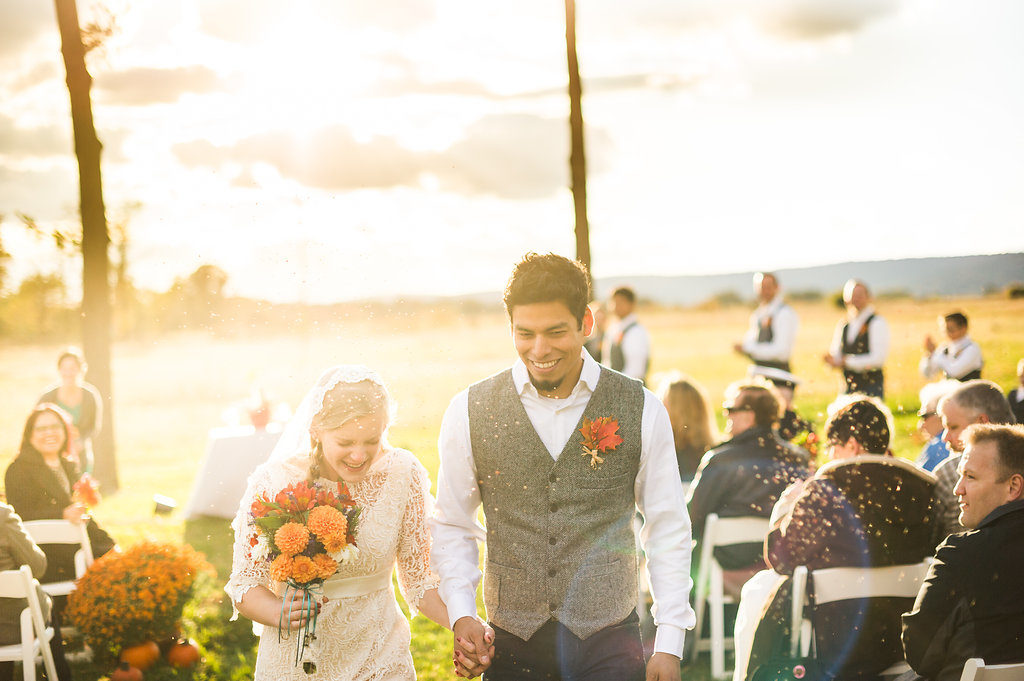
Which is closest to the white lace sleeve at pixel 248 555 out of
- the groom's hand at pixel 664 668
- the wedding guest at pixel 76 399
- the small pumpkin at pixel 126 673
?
the groom's hand at pixel 664 668

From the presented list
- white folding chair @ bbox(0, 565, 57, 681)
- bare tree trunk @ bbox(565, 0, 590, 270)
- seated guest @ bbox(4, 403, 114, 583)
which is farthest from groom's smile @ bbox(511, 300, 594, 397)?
bare tree trunk @ bbox(565, 0, 590, 270)

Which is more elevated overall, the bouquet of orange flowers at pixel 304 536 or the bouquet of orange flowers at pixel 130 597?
the bouquet of orange flowers at pixel 304 536

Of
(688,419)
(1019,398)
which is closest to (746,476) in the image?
(688,419)

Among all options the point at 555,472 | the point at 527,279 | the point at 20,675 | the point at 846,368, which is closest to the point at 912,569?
the point at 555,472

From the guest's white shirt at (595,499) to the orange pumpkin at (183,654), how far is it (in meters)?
3.43

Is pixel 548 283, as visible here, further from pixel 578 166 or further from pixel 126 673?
pixel 578 166

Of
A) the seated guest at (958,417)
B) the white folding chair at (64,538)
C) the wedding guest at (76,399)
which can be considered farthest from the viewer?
the wedding guest at (76,399)

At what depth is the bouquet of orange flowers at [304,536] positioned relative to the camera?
9.61 ft

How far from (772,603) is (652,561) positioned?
3.54 feet

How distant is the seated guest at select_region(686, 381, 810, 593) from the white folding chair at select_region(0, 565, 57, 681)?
12.0 ft

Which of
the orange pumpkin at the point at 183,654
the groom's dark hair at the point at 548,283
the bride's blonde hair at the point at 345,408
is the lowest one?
the orange pumpkin at the point at 183,654

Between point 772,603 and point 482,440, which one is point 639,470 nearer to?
point 482,440

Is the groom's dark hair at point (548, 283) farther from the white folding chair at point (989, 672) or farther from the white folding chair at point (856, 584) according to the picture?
the white folding chair at point (989, 672)

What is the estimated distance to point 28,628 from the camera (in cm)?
473
